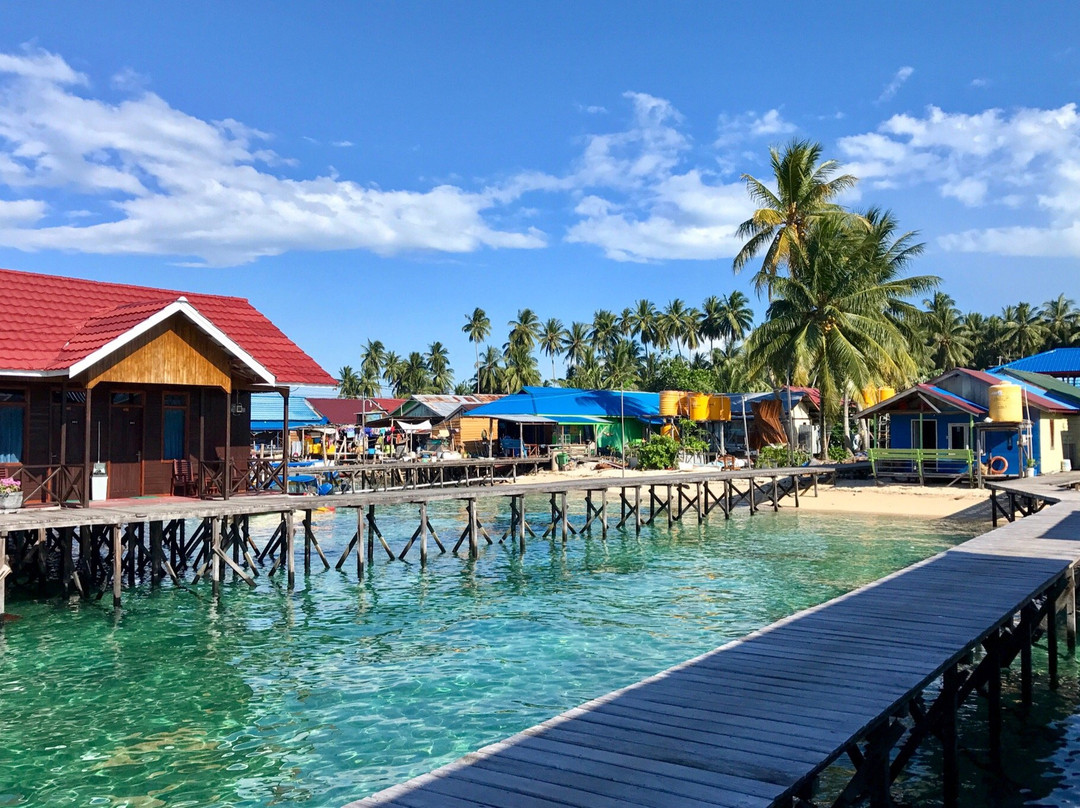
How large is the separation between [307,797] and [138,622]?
835 cm

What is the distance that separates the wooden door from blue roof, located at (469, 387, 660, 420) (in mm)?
26456

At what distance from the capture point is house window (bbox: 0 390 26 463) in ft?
54.3

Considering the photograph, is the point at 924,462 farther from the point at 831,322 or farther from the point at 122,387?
the point at 122,387

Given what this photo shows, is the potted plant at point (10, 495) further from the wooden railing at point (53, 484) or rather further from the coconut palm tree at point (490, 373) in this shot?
the coconut palm tree at point (490, 373)

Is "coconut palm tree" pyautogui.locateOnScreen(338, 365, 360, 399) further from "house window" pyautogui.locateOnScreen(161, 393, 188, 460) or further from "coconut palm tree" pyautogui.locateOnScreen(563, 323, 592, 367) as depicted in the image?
"house window" pyautogui.locateOnScreen(161, 393, 188, 460)

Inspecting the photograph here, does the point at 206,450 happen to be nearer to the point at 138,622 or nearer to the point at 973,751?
the point at 138,622

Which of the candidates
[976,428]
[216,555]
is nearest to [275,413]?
[216,555]

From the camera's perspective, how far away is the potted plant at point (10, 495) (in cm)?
1547

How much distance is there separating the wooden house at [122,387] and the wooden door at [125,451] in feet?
0.07

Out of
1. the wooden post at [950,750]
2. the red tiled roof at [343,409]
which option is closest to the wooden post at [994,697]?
the wooden post at [950,750]

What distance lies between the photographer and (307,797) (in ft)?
27.5

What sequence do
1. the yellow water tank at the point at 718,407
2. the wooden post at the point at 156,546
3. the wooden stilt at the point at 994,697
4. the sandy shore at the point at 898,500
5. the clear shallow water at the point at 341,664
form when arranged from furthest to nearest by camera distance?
the yellow water tank at the point at 718,407, the sandy shore at the point at 898,500, the wooden post at the point at 156,546, the wooden stilt at the point at 994,697, the clear shallow water at the point at 341,664

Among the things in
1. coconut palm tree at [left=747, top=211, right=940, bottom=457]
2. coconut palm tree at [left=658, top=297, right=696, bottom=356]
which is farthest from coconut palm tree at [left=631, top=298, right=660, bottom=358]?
coconut palm tree at [left=747, top=211, right=940, bottom=457]

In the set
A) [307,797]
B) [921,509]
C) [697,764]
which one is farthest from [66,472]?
[921,509]
